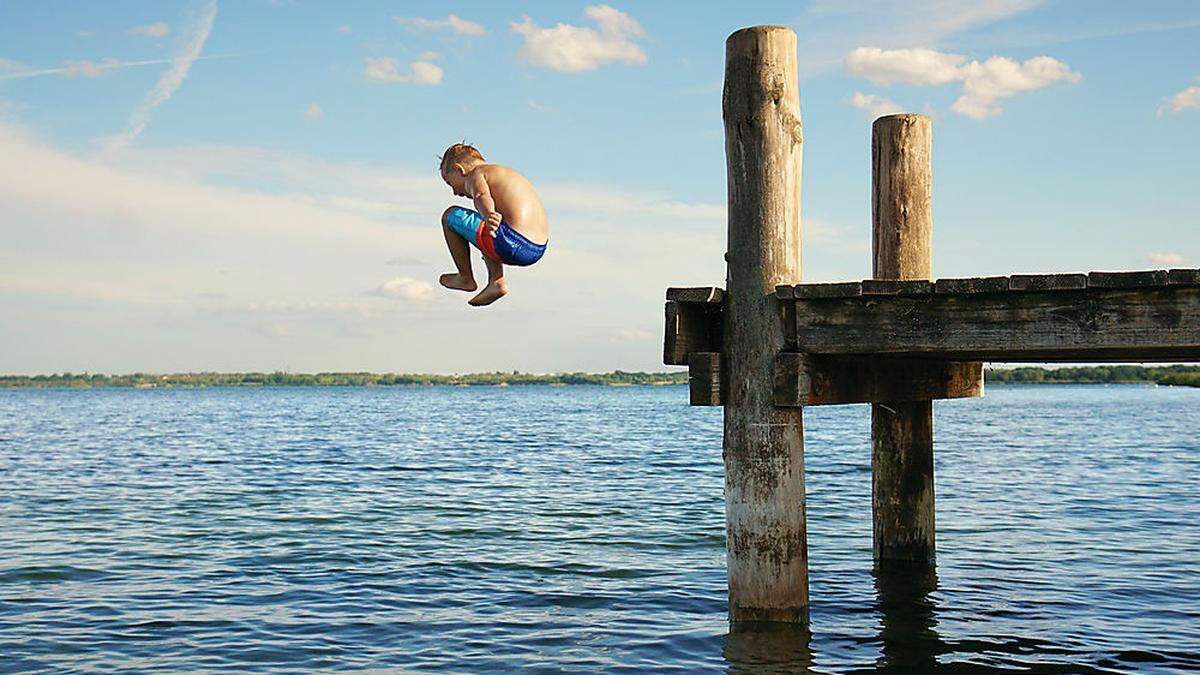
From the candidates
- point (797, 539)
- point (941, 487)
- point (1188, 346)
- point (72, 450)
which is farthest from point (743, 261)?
point (72, 450)

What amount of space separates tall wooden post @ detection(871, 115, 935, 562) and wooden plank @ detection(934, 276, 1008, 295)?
2.85 meters

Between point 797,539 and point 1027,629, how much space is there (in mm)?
3406

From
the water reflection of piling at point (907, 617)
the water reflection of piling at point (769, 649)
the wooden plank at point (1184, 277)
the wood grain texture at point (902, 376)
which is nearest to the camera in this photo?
the wooden plank at point (1184, 277)

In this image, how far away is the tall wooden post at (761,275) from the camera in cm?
959

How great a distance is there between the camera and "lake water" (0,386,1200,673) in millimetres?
11195

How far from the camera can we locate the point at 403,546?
58.9 ft

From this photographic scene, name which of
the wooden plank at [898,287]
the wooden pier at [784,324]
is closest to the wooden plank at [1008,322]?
the wooden pier at [784,324]

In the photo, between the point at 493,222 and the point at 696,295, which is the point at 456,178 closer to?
the point at 493,222

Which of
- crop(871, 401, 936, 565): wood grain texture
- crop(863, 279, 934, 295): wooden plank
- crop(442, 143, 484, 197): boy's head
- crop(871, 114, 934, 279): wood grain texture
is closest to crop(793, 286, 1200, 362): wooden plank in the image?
crop(863, 279, 934, 295): wooden plank

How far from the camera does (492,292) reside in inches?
263

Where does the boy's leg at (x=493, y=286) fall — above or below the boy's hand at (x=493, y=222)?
below

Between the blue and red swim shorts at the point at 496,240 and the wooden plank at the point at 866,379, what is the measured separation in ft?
10.1

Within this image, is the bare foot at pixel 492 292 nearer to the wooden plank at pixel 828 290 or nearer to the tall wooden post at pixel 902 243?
the wooden plank at pixel 828 290

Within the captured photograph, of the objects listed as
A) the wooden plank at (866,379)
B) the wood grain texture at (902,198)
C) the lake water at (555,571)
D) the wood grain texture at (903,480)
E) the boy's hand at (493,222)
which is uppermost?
the wood grain texture at (902,198)
